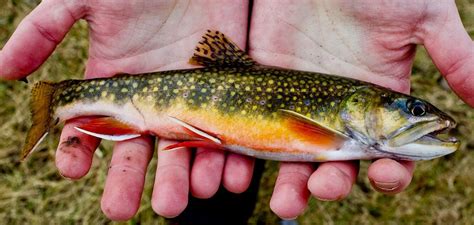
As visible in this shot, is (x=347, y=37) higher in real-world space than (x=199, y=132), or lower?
higher

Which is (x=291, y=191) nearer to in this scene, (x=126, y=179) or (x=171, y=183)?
(x=171, y=183)

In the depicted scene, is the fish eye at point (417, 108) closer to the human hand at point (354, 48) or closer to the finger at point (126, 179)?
the human hand at point (354, 48)

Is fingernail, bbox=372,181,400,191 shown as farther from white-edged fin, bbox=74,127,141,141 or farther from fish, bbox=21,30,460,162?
white-edged fin, bbox=74,127,141,141

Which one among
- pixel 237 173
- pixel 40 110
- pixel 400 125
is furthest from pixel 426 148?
pixel 40 110

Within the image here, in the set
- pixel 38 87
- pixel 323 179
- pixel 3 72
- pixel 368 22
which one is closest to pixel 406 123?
pixel 323 179

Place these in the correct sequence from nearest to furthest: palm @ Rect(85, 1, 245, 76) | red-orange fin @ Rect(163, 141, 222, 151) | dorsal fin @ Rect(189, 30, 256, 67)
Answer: red-orange fin @ Rect(163, 141, 222, 151)
dorsal fin @ Rect(189, 30, 256, 67)
palm @ Rect(85, 1, 245, 76)

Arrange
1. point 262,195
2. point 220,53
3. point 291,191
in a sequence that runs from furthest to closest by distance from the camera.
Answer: point 262,195, point 220,53, point 291,191

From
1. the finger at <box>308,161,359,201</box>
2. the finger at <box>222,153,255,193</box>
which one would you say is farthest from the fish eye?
the finger at <box>222,153,255,193</box>
